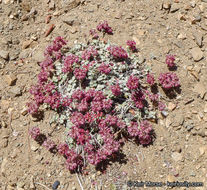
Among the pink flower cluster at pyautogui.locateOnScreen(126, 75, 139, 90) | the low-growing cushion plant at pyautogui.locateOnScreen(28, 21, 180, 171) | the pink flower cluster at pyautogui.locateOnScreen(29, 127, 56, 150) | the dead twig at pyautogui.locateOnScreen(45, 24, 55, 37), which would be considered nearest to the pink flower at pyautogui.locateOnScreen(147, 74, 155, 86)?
the low-growing cushion plant at pyautogui.locateOnScreen(28, 21, 180, 171)

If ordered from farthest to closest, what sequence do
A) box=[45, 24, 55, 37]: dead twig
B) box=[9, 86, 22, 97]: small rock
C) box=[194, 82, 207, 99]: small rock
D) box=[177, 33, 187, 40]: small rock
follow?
box=[45, 24, 55, 37]: dead twig → box=[177, 33, 187, 40]: small rock → box=[9, 86, 22, 97]: small rock → box=[194, 82, 207, 99]: small rock

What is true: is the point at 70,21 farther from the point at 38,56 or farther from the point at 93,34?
the point at 38,56

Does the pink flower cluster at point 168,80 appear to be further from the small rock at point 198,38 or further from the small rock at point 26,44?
the small rock at point 26,44

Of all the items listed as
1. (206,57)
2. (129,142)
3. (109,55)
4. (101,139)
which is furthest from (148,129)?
(206,57)

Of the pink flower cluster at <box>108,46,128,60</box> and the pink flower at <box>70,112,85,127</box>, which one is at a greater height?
the pink flower cluster at <box>108,46,128,60</box>

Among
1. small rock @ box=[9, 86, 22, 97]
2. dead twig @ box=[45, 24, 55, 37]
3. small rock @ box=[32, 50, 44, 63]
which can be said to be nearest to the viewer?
small rock @ box=[9, 86, 22, 97]

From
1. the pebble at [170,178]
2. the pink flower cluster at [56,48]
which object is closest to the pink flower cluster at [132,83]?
the pink flower cluster at [56,48]

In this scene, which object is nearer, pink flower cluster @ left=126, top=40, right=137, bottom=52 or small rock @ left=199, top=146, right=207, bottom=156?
small rock @ left=199, top=146, right=207, bottom=156

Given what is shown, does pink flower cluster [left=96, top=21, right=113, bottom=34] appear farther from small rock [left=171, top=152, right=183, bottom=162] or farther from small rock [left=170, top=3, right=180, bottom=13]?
small rock [left=171, top=152, right=183, bottom=162]

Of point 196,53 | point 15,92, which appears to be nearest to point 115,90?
point 196,53

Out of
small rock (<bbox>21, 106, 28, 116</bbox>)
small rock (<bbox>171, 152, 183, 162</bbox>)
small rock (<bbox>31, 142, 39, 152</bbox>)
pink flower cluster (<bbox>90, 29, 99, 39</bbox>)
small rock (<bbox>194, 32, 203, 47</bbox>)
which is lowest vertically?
small rock (<bbox>171, 152, 183, 162</bbox>)
